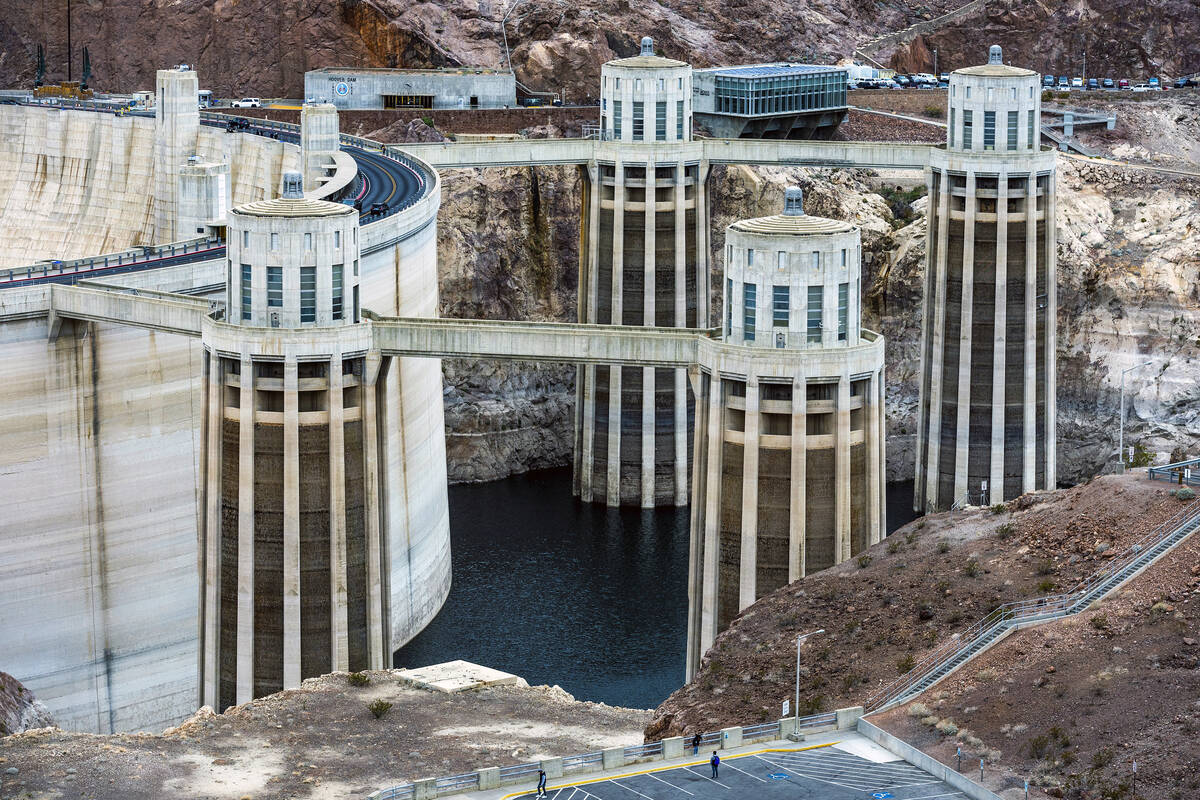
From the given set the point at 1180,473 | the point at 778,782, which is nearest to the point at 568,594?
the point at 1180,473

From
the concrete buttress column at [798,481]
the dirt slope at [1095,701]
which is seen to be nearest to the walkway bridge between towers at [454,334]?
the concrete buttress column at [798,481]

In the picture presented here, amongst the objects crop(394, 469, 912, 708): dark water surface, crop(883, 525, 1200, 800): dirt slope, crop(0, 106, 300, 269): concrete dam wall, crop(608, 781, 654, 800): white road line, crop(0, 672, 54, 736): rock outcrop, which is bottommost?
crop(394, 469, 912, 708): dark water surface

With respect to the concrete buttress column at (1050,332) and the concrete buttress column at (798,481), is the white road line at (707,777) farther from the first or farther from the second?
the concrete buttress column at (1050,332)

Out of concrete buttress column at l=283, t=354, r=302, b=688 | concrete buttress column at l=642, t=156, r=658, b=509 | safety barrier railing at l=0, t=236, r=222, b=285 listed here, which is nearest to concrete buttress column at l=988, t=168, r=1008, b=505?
concrete buttress column at l=642, t=156, r=658, b=509

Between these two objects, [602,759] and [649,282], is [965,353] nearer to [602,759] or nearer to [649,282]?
[649,282]

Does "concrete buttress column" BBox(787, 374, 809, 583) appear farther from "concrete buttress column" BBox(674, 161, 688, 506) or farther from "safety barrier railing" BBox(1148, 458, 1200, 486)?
"concrete buttress column" BBox(674, 161, 688, 506)

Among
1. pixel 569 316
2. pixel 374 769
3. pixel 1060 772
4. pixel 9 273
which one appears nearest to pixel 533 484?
pixel 569 316
